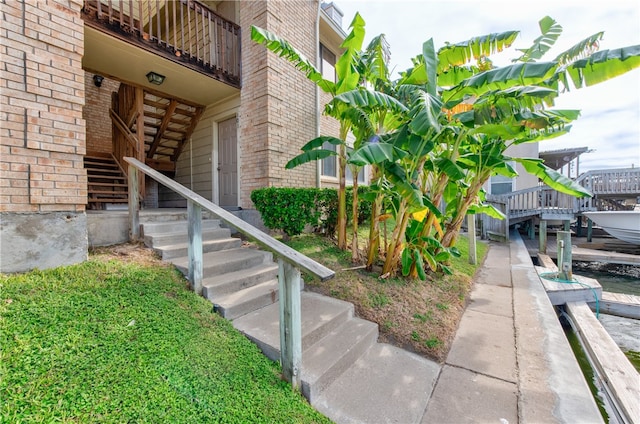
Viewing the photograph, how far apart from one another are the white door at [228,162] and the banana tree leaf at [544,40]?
6206 millimetres

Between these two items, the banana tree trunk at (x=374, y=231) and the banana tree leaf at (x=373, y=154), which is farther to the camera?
the banana tree trunk at (x=374, y=231)

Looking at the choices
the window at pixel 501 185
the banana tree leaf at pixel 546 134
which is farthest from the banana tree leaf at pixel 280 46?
the window at pixel 501 185

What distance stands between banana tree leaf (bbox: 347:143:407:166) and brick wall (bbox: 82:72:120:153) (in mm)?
9175

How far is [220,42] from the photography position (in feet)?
20.8

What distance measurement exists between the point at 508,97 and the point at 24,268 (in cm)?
592

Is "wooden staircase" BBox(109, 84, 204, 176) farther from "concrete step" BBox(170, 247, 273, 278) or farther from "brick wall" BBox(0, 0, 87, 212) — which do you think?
"concrete step" BBox(170, 247, 273, 278)

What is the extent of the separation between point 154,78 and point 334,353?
649 cm

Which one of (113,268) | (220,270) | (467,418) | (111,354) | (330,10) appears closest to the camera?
(111,354)

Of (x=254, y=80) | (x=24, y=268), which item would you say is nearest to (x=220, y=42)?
(x=254, y=80)

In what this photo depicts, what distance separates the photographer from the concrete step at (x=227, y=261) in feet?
11.7

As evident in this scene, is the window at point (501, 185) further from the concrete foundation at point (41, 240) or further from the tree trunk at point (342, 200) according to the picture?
the concrete foundation at point (41, 240)

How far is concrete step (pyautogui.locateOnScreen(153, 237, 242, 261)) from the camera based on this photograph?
3.71 meters

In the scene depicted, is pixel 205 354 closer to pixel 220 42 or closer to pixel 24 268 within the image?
pixel 24 268

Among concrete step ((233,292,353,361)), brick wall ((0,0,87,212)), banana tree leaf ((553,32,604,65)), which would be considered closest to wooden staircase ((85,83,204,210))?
brick wall ((0,0,87,212))
